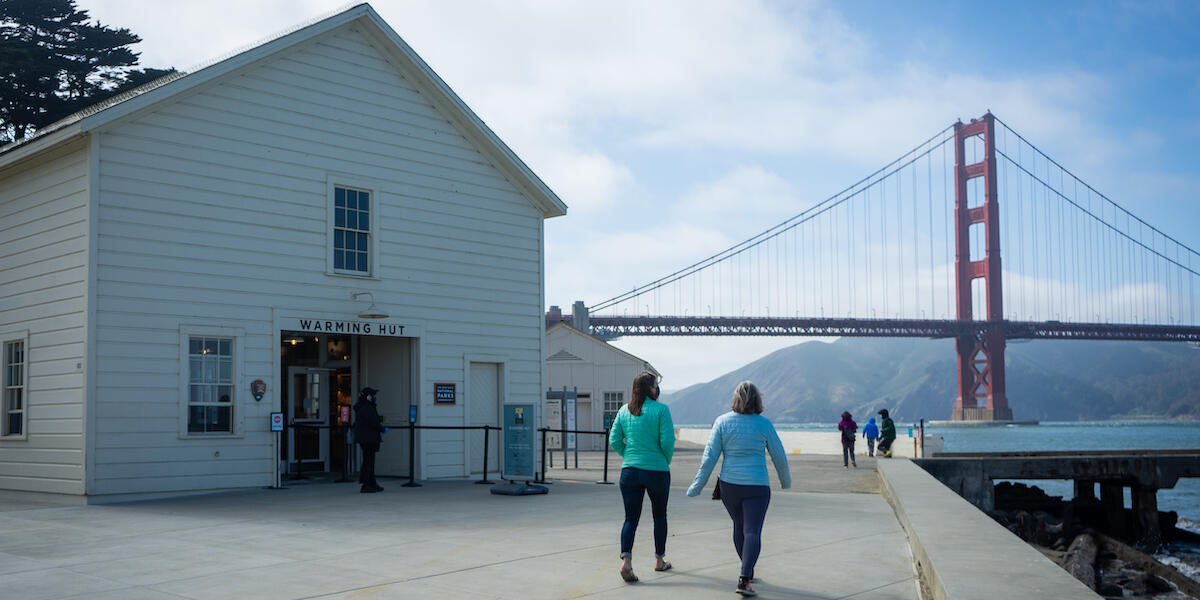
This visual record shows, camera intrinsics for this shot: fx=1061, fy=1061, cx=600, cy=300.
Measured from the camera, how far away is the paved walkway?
26.1 ft

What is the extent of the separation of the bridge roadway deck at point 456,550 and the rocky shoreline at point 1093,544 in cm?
352

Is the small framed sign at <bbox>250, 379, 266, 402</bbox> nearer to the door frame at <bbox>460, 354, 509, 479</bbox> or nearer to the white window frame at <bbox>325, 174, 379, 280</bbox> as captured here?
the white window frame at <bbox>325, 174, 379, 280</bbox>

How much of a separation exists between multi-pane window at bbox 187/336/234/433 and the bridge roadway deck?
42.5 inches

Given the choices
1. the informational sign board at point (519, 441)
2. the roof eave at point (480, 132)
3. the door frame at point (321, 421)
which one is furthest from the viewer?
the door frame at point (321, 421)

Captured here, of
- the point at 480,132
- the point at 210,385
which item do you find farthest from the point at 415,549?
the point at 480,132

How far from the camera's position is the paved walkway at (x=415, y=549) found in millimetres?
7965

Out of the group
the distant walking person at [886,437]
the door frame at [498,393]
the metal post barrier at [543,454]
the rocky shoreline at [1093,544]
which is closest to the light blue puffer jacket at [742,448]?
the rocky shoreline at [1093,544]

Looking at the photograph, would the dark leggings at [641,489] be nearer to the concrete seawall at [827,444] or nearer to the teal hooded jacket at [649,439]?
the teal hooded jacket at [649,439]

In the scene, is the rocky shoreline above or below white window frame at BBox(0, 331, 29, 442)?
below

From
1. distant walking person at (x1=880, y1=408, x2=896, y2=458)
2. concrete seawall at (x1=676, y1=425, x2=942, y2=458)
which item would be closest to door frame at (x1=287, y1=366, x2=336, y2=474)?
distant walking person at (x1=880, y1=408, x2=896, y2=458)

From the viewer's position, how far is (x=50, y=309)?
15.1m

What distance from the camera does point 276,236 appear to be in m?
16.4

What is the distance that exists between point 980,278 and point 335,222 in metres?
94.3

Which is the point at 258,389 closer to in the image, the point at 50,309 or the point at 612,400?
the point at 50,309
